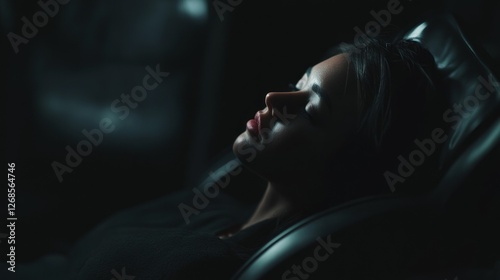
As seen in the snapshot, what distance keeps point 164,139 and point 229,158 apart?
20 cm

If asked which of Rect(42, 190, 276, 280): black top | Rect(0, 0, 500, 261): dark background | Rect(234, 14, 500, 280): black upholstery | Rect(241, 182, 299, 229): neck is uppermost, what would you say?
Rect(0, 0, 500, 261): dark background

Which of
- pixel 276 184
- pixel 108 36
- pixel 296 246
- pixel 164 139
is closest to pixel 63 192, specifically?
pixel 164 139

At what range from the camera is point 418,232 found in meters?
0.76

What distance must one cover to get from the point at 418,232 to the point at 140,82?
762 millimetres

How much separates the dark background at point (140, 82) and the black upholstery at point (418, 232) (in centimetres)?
47

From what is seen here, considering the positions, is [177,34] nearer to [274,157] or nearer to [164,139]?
[164,139]

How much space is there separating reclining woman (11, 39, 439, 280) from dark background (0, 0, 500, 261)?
11.1 inches

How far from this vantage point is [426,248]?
2.49 ft

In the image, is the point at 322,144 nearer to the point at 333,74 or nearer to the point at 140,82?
the point at 333,74

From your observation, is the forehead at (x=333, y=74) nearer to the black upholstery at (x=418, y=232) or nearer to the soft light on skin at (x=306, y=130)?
the soft light on skin at (x=306, y=130)

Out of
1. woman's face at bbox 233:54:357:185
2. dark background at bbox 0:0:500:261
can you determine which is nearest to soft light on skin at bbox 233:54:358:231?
woman's face at bbox 233:54:357:185

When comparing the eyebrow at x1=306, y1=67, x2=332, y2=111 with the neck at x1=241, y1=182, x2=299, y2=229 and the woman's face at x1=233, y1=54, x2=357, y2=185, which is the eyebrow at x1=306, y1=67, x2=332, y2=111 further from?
the neck at x1=241, y1=182, x2=299, y2=229

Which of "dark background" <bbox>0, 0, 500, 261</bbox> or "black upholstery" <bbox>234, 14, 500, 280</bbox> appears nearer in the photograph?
"black upholstery" <bbox>234, 14, 500, 280</bbox>

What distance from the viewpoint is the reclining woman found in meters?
0.90
